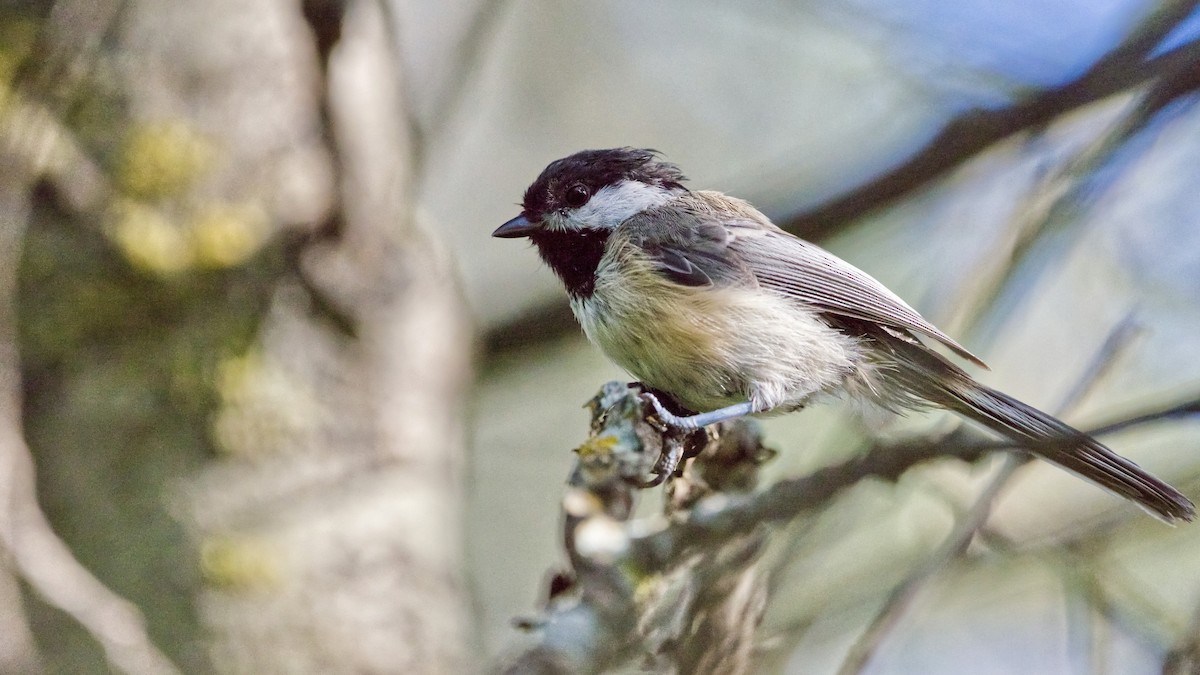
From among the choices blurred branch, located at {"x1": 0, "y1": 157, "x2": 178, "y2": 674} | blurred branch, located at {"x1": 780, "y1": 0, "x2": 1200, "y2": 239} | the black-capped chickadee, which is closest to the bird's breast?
the black-capped chickadee

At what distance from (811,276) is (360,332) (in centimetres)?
117

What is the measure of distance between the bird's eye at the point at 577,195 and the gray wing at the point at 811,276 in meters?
0.35

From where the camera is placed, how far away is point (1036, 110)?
2127 mm

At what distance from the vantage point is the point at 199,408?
2.25 m

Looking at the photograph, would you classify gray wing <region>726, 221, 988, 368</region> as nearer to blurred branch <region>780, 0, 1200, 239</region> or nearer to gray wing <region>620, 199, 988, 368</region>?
gray wing <region>620, 199, 988, 368</region>

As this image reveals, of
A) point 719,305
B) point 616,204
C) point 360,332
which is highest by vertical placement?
point 616,204

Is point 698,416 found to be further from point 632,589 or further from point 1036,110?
point 1036,110

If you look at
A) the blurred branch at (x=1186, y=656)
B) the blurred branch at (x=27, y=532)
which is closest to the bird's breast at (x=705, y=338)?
the blurred branch at (x=1186, y=656)

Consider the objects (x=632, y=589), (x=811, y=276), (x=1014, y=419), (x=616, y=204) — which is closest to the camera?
(x=632, y=589)

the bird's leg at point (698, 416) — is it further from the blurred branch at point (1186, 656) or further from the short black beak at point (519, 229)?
the blurred branch at point (1186, 656)

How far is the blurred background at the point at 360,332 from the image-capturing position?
186 cm

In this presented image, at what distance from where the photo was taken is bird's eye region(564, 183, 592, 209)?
2301mm

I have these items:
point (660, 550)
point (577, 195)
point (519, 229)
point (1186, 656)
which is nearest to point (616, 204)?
point (577, 195)

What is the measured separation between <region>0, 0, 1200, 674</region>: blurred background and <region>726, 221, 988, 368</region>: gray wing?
113 millimetres
